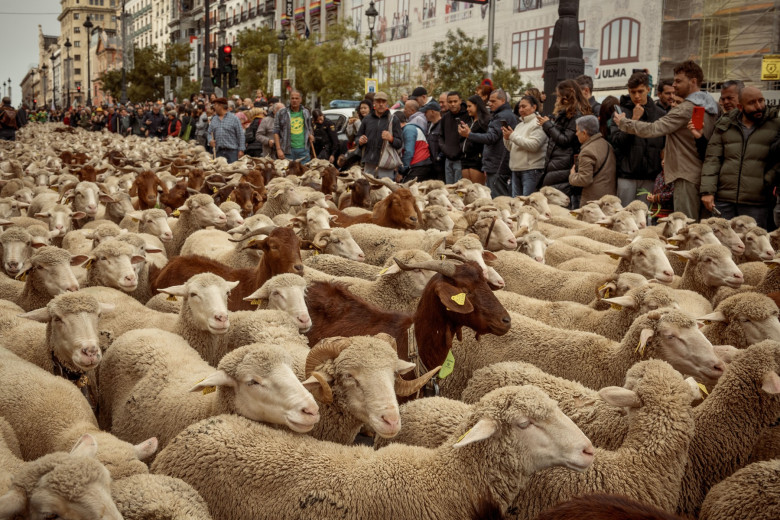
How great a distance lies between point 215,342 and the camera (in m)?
4.73

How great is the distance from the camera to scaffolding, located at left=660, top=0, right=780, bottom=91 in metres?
24.1

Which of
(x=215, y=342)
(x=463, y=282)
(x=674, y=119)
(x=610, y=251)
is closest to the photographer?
(x=463, y=282)

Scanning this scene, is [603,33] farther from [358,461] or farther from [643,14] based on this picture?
[358,461]

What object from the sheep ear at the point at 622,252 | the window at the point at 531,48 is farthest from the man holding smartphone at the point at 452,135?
the window at the point at 531,48

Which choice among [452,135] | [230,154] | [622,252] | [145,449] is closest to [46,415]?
[145,449]

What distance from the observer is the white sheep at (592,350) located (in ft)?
13.1

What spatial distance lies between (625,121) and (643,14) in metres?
23.3

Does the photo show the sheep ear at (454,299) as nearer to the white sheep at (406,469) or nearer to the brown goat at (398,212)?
the white sheep at (406,469)

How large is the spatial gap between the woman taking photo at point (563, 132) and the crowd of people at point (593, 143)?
0.01 m

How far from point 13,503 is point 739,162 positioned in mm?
6976

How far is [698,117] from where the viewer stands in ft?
25.3

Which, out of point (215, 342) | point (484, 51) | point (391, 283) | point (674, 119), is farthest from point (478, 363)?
point (484, 51)

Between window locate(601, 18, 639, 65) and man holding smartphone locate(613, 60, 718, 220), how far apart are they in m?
23.0

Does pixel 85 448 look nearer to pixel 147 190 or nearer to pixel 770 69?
pixel 147 190
